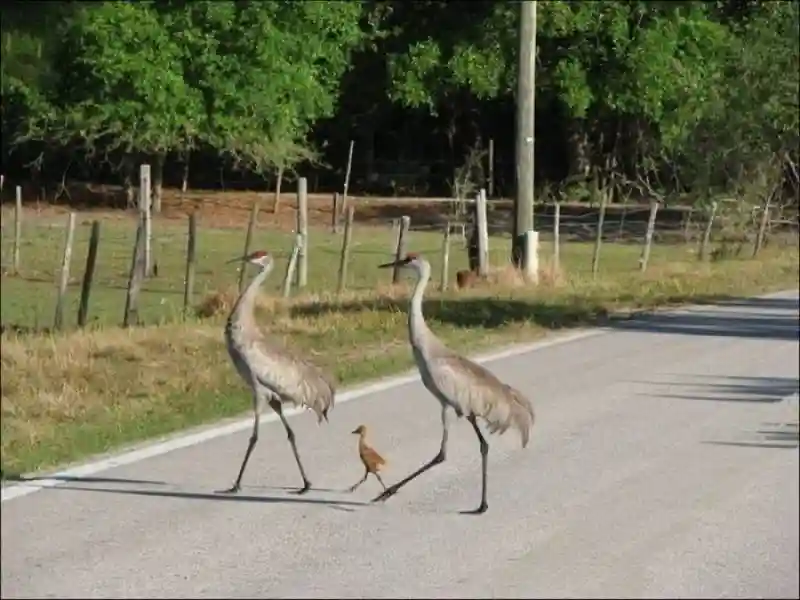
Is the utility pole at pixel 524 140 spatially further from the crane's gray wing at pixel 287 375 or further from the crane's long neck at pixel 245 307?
the crane's gray wing at pixel 287 375

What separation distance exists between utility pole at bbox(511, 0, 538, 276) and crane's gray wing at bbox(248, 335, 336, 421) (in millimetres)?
14743

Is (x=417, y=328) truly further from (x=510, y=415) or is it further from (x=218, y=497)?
(x=218, y=497)

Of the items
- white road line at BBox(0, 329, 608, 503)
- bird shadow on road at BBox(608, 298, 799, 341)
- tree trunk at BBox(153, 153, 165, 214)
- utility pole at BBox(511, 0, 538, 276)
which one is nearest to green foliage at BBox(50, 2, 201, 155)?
tree trunk at BBox(153, 153, 165, 214)

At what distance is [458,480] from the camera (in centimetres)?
1067

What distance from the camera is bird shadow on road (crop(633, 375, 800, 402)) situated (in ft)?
46.2

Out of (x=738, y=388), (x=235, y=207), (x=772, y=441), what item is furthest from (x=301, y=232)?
(x=235, y=207)

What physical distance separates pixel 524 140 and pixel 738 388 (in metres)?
10.7

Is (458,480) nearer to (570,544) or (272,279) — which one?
(570,544)

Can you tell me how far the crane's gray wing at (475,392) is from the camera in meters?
9.64

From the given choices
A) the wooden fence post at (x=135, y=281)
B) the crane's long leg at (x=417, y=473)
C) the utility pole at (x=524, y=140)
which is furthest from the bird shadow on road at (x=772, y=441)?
the utility pole at (x=524, y=140)

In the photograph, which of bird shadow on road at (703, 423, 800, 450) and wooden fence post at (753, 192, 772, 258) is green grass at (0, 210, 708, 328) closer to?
wooden fence post at (753, 192, 772, 258)

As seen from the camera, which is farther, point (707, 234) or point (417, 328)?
point (707, 234)

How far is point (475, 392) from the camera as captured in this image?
380 inches

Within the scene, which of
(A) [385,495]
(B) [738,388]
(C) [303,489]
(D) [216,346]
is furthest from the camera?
(D) [216,346]
